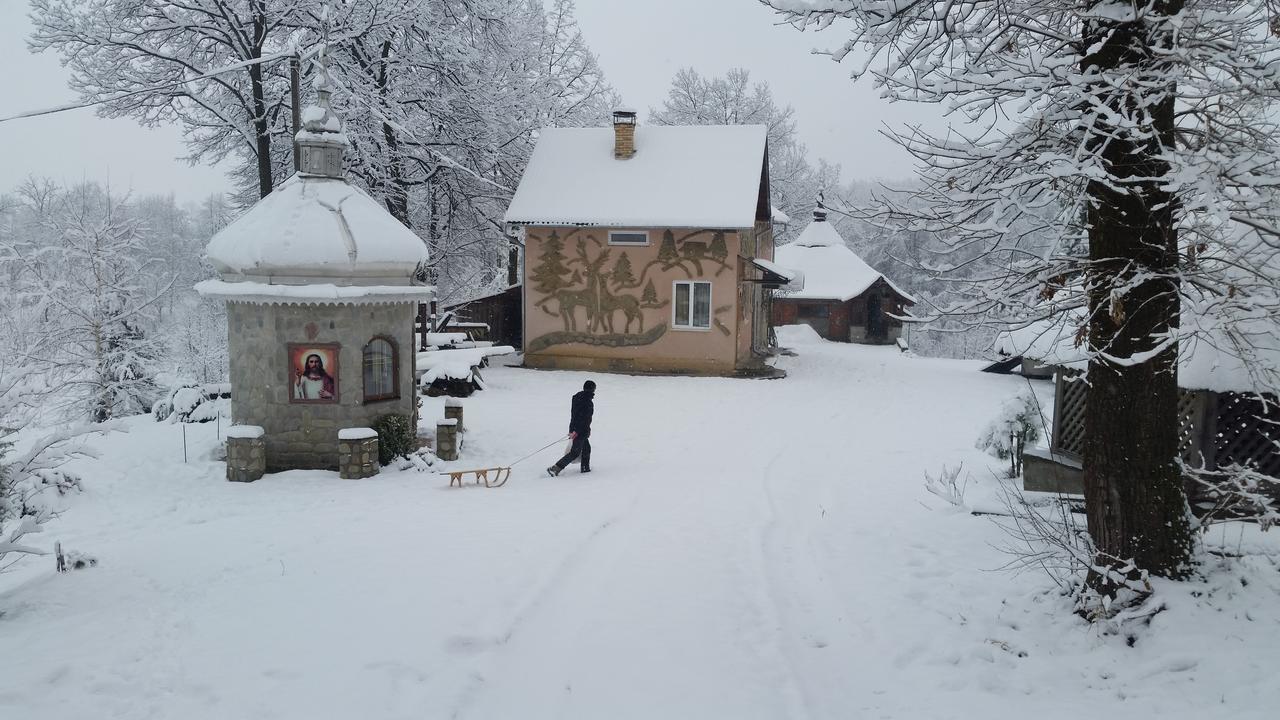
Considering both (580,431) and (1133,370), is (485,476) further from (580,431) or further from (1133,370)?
(1133,370)

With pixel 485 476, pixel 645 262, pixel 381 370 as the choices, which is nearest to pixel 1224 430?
pixel 485 476

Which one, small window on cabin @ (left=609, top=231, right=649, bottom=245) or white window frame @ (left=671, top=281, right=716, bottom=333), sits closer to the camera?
white window frame @ (left=671, top=281, right=716, bottom=333)

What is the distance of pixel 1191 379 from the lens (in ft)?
25.1

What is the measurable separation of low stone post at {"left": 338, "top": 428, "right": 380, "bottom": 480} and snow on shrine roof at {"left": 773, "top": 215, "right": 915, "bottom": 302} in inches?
999

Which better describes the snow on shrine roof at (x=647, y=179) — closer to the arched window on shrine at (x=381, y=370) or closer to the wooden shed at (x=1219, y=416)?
the arched window on shrine at (x=381, y=370)

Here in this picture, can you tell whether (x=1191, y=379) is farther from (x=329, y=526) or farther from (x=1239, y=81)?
(x=329, y=526)

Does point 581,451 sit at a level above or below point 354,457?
above

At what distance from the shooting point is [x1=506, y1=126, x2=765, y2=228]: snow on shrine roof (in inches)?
856

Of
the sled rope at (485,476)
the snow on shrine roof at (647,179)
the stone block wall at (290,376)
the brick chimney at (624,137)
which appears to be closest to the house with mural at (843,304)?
the snow on shrine roof at (647,179)

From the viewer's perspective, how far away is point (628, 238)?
2206 cm

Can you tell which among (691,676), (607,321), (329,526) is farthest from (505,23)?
(691,676)

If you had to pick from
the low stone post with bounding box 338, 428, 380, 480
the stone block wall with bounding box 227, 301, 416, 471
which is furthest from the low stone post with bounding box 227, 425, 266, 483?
the low stone post with bounding box 338, 428, 380, 480

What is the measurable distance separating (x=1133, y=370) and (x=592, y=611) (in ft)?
14.5

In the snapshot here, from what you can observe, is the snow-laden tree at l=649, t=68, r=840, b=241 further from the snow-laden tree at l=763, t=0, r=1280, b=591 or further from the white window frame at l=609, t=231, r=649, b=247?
the snow-laden tree at l=763, t=0, r=1280, b=591
